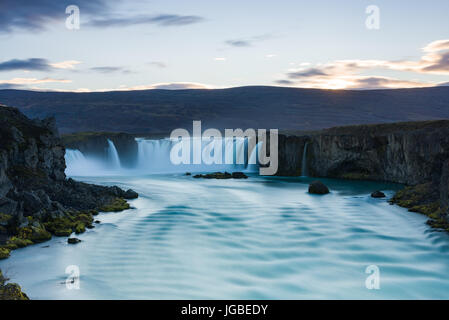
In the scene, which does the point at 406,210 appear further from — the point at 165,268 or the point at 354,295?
the point at 165,268

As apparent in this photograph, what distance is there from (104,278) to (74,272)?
1280 mm

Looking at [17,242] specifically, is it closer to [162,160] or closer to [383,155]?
[383,155]

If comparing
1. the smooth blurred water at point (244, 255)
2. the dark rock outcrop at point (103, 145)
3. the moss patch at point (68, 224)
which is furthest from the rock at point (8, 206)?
the dark rock outcrop at point (103, 145)

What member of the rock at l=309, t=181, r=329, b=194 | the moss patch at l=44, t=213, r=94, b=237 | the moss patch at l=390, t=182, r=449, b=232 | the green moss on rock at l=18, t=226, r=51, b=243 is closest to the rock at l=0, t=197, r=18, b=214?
the green moss on rock at l=18, t=226, r=51, b=243

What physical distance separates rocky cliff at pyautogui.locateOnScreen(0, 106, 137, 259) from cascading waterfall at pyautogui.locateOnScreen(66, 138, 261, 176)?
1054 inches

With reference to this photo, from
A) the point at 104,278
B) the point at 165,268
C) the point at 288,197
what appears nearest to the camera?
the point at 104,278

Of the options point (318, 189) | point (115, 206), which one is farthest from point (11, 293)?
point (318, 189)

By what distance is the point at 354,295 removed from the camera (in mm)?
12641

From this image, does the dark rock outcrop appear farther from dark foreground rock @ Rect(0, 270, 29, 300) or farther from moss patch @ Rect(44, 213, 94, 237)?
dark foreground rock @ Rect(0, 270, 29, 300)

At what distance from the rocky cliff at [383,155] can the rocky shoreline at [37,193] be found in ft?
66.3

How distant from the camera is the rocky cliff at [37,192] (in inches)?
675

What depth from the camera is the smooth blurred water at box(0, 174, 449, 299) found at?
13.0 metres

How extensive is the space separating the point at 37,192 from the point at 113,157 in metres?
41.5
